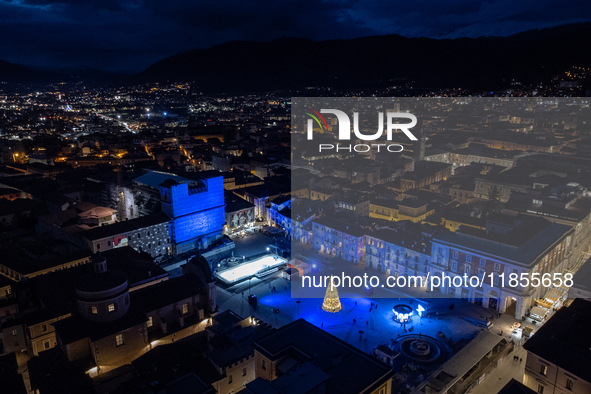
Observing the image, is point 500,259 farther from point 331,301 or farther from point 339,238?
point 339,238

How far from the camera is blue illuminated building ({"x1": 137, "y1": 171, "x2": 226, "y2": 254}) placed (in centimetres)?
3978

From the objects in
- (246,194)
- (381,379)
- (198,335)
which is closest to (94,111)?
(246,194)

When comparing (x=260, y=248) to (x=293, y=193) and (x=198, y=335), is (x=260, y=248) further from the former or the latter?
(x=198, y=335)

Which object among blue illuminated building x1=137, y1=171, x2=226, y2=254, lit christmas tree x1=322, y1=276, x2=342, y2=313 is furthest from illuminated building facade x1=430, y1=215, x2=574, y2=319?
blue illuminated building x1=137, y1=171, x2=226, y2=254

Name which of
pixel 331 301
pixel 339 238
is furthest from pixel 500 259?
pixel 339 238

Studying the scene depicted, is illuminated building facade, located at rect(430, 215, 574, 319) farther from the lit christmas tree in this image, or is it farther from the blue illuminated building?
the blue illuminated building

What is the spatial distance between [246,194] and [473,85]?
122 meters

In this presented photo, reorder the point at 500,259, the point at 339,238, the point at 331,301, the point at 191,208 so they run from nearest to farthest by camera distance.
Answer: the point at 500,259 → the point at 331,301 → the point at 339,238 → the point at 191,208

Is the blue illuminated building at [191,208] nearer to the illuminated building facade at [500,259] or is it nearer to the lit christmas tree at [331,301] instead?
the lit christmas tree at [331,301]

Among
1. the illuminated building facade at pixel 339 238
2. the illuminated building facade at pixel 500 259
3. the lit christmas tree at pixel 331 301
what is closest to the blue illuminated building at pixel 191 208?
the illuminated building facade at pixel 339 238

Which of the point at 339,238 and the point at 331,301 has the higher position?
the point at 339,238

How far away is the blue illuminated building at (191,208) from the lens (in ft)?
131

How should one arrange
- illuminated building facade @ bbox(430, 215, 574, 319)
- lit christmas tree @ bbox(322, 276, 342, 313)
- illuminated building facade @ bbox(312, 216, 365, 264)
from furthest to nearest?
1. illuminated building facade @ bbox(312, 216, 365, 264)
2. lit christmas tree @ bbox(322, 276, 342, 313)
3. illuminated building facade @ bbox(430, 215, 574, 319)

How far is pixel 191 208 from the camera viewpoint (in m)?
41.0
